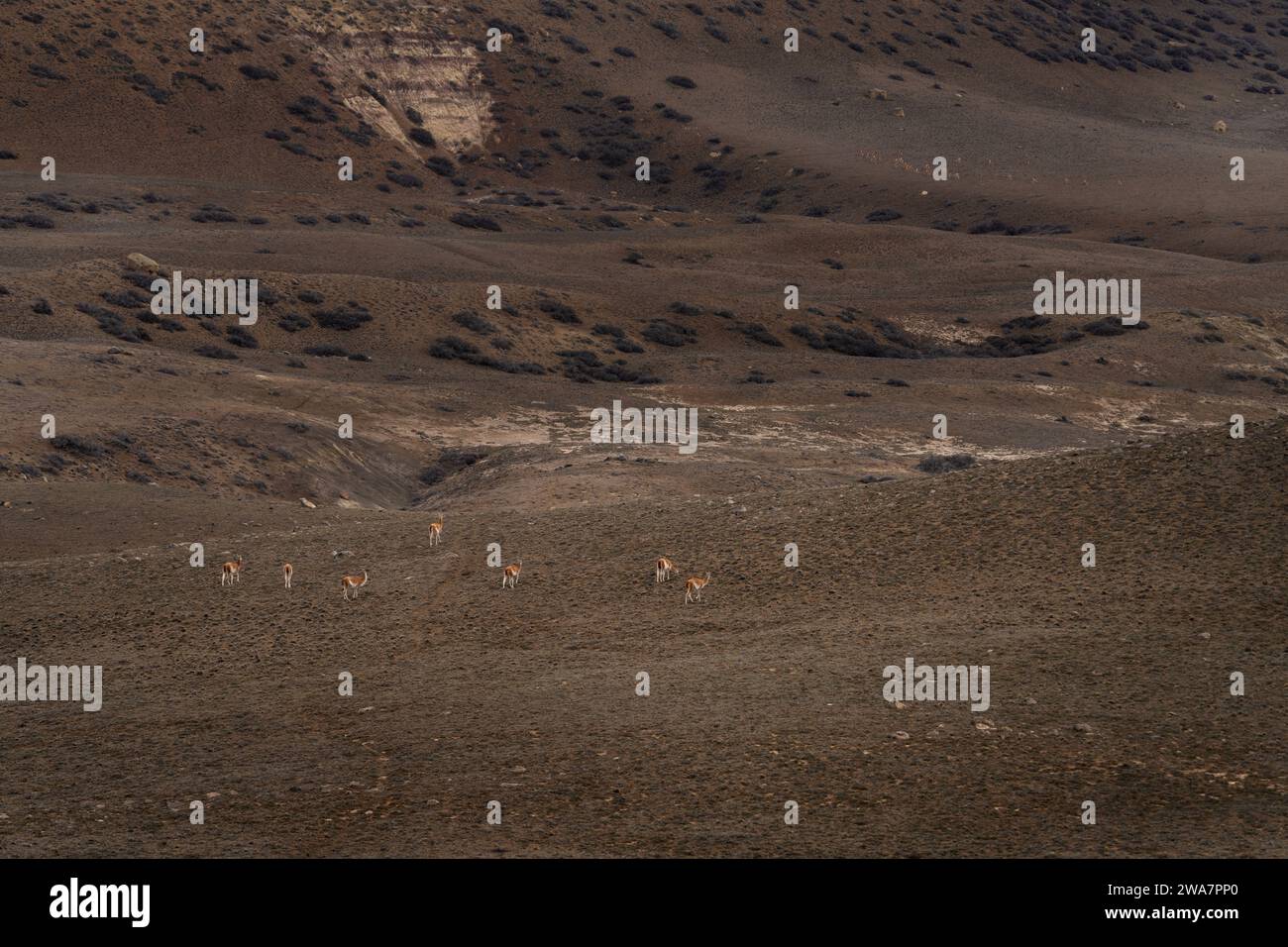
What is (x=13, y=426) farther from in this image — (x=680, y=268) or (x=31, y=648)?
(x=680, y=268)

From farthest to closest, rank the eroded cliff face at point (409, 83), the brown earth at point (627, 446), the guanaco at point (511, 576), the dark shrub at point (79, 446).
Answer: the eroded cliff face at point (409, 83) < the dark shrub at point (79, 446) < the guanaco at point (511, 576) < the brown earth at point (627, 446)

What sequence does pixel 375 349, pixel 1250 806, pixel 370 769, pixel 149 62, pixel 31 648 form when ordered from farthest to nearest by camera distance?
pixel 149 62 < pixel 375 349 < pixel 31 648 < pixel 370 769 < pixel 1250 806

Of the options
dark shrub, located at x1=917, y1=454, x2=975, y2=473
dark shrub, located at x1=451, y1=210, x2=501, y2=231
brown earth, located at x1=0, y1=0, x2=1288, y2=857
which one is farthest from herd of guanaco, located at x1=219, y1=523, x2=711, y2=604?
dark shrub, located at x1=451, y1=210, x2=501, y2=231

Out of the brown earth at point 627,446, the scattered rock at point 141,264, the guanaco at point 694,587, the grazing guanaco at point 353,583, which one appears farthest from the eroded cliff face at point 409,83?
the guanaco at point 694,587

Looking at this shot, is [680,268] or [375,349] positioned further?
[680,268]

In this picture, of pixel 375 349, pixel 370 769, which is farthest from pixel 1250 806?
pixel 375 349

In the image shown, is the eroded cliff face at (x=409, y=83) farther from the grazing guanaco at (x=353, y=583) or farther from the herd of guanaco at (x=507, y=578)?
the grazing guanaco at (x=353, y=583)

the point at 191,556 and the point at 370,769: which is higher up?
the point at 191,556
